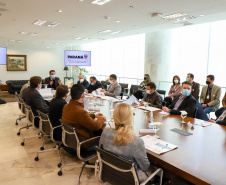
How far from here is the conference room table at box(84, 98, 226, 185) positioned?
5.40 ft

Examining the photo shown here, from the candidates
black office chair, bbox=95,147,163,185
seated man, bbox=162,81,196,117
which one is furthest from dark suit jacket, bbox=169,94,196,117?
black office chair, bbox=95,147,163,185

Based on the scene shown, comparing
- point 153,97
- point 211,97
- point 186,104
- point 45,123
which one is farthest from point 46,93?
point 211,97

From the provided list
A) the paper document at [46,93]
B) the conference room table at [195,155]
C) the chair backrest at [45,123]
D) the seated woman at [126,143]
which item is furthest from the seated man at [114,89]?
the seated woman at [126,143]

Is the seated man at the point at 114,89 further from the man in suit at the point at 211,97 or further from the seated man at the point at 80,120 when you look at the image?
the seated man at the point at 80,120

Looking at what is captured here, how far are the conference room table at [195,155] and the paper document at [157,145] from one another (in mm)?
52

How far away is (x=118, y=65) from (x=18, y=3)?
8213 mm

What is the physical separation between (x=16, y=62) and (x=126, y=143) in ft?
50.1

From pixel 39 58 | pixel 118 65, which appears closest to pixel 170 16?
pixel 118 65

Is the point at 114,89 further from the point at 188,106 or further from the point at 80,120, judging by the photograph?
the point at 80,120

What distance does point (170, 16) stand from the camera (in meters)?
5.56

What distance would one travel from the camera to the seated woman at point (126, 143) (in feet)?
6.01

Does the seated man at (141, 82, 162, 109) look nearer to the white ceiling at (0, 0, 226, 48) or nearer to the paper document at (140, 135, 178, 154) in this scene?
the white ceiling at (0, 0, 226, 48)

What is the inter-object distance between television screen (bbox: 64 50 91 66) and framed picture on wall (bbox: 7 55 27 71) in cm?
687

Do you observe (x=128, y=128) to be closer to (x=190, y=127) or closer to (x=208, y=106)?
(x=190, y=127)
